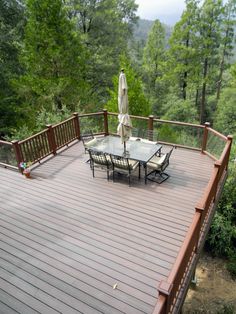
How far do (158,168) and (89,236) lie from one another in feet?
8.12

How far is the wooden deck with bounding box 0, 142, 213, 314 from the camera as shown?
3502 millimetres

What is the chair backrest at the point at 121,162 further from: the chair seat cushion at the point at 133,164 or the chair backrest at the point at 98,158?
the chair backrest at the point at 98,158

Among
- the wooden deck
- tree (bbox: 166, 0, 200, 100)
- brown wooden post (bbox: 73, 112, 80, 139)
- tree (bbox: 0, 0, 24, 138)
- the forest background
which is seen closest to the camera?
the wooden deck

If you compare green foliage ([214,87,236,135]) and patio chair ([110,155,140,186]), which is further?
green foliage ([214,87,236,135])

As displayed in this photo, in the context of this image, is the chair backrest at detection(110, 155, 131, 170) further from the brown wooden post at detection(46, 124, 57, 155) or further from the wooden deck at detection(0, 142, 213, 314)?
the brown wooden post at detection(46, 124, 57, 155)

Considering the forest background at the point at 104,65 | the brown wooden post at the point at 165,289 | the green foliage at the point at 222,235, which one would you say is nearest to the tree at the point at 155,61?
the forest background at the point at 104,65

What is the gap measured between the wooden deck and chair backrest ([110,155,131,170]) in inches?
18.9

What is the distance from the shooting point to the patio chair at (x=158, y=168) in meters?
6.01

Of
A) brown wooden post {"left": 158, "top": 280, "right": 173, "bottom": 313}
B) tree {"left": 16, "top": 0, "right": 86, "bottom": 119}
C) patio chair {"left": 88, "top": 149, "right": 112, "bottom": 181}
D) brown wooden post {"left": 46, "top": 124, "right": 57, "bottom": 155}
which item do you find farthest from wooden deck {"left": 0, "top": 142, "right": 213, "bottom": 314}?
tree {"left": 16, "top": 0, "right": 86, "bottom": 119}

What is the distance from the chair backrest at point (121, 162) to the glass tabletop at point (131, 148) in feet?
0.40

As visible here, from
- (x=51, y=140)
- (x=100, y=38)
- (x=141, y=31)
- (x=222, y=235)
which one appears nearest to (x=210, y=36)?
(x=100, y=38)

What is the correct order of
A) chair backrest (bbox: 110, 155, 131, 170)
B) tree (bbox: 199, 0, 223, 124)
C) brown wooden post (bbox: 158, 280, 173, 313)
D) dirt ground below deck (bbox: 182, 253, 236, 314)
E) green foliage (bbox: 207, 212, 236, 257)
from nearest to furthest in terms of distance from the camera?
brown wooden post (bbox: 158, 280, 173, 313) → chair backrest (bbox: 110, 155, 131, 170) → dirt ground below deck (bbox: 182, 253, 236, 314) → green foliage (bbox: 207, 212, 236, 257) → tree (bbox: 199, 0, 223, 124)

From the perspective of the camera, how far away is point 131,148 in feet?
21.4

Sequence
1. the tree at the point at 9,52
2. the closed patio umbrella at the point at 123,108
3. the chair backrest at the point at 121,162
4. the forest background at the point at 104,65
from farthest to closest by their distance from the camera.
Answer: the tree at the point at 9,52, the forest background at the point at 104,65, the chair backrest at the point at 121,162, the closed patio umbrella at the point at 123,108
